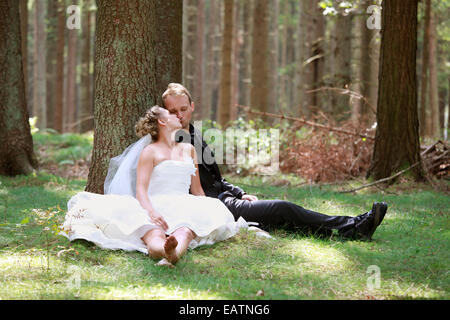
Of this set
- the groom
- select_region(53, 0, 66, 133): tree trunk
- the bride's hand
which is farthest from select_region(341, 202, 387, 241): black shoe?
select_region(53, 0, 66, 133): tree trunk

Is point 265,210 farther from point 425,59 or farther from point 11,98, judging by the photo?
point 425,59

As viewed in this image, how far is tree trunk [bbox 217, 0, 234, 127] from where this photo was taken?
14.9 metres

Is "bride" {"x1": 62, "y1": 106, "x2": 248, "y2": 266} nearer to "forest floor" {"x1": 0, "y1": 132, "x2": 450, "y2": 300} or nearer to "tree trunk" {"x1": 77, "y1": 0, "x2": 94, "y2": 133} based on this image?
"forest floor" {"x1": 0, "y1": 132, "x2": 450, "y2": 300}

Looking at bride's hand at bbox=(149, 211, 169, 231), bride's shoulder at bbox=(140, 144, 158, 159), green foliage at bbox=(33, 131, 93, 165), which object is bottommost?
green foliage at bbox=(33, 131, 93, 165)

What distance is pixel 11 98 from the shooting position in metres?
8.96

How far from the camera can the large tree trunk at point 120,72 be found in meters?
5.95

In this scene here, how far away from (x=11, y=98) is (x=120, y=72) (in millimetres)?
3939

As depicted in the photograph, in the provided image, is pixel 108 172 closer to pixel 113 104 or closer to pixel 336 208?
pixel 113 104

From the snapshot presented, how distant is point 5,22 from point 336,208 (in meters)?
6.47

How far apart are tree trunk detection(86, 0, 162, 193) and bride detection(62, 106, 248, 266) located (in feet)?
2.21

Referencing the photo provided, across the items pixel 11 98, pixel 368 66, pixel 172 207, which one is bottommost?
pixel 172 207

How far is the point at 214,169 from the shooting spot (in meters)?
5.86

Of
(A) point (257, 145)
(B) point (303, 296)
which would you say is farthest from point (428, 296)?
(A) point (257, 145)

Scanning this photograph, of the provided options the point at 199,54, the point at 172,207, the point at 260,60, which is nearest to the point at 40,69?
the point at 199,54
